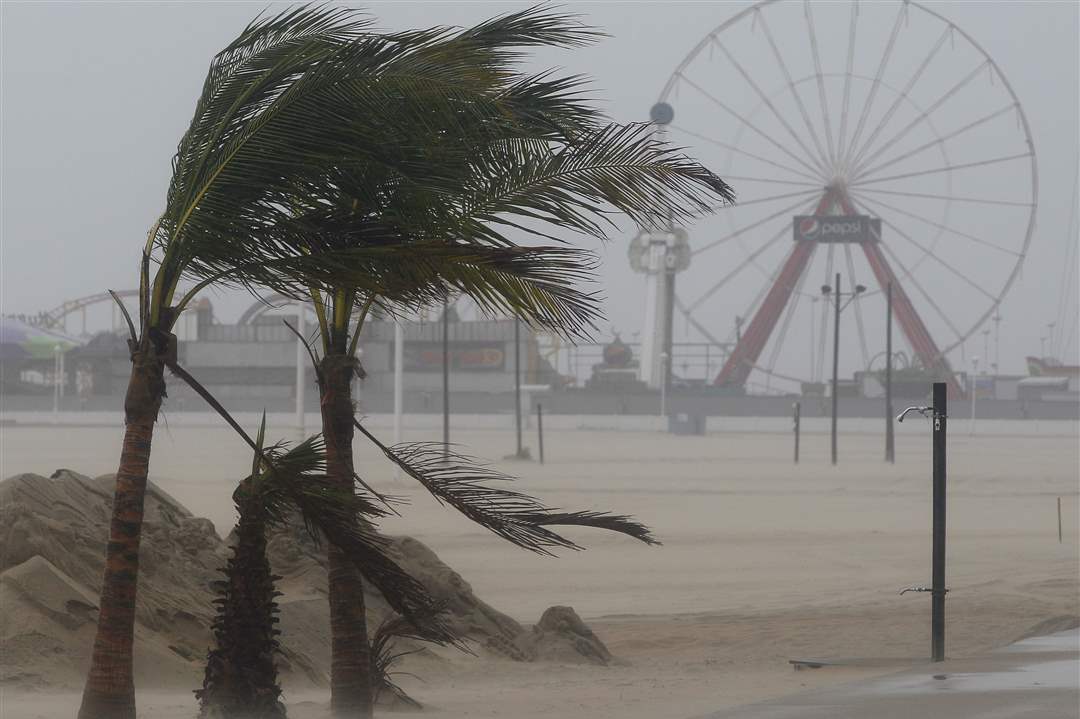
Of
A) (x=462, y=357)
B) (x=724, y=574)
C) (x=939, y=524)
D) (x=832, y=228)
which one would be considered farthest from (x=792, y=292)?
(x=939, y=524)

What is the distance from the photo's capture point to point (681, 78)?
75938mm

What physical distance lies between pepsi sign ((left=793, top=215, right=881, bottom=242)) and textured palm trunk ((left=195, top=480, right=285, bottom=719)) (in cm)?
8976

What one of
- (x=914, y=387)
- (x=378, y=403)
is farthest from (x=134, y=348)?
(x=914, y=387)

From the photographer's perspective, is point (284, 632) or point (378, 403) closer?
point (284, 632)

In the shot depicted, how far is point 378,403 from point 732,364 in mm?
26968

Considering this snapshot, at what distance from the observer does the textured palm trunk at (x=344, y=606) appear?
7844mm

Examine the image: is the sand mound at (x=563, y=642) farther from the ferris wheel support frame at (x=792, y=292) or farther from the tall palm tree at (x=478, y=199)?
the ferris wheel support frame at (x=792, y=292)

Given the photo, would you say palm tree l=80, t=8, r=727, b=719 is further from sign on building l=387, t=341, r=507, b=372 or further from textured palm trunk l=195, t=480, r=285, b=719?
sign on building l=387, t=341, r=507, b=372

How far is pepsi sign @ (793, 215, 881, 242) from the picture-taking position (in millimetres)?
95125

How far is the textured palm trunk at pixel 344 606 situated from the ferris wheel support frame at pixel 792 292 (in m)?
87.1

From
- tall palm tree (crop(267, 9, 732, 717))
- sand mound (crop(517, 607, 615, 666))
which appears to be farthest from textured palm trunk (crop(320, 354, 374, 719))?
sand mound (crop(517, 607, 615, 666))

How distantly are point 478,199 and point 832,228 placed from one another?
8997 cm

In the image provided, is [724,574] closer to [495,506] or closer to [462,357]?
[495,506]

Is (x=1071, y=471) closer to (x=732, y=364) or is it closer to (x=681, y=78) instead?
(x=681, y=78)
